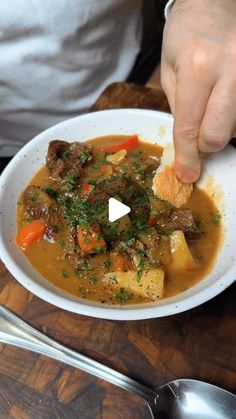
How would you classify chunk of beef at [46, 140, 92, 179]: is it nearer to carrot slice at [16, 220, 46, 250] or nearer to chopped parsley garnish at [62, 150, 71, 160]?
chopped parsley garnish at [62, 150, 71, 160]

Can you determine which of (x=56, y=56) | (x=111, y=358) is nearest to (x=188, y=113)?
(x=111, y=358)

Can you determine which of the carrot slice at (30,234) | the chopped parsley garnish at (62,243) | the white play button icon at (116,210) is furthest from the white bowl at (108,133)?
the white play button icon at (116,210)

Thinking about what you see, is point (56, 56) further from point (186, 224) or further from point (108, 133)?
point (186, 224)

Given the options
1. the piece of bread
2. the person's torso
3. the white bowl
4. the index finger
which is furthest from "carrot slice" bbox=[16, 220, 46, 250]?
the person's torso

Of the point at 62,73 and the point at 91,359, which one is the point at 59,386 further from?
the point at 62,73

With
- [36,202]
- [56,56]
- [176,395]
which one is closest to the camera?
[176,395]
